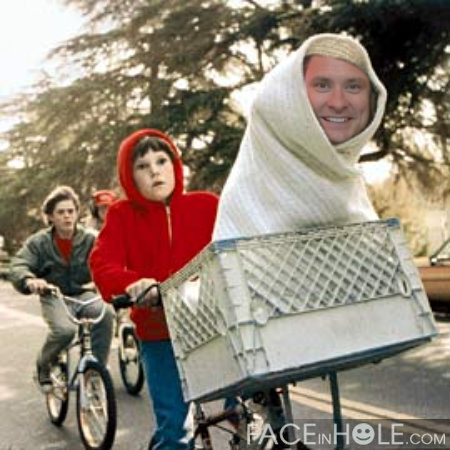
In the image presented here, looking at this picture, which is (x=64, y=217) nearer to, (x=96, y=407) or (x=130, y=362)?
(x=96, y=407)

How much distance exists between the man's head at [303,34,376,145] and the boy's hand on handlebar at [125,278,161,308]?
0.89 metres

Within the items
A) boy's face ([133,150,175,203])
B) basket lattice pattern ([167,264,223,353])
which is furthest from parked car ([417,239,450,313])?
basket lattice pattern ([167,264,223,353])

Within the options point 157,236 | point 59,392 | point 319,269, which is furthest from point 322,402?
point 319,269

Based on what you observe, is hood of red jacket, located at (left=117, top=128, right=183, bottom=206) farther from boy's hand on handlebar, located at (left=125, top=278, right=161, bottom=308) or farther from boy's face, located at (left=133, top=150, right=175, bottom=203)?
boy's hand on handlebar, located at (left=125, top=278, right=161, bottom=308)

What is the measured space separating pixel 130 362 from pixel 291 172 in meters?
5.28

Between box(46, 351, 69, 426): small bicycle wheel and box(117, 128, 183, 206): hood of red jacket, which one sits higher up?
box(117, 128, 183, 206): hood of red jacket

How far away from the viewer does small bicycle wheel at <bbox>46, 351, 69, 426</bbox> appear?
226 inches

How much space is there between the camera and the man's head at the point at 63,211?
5785mm

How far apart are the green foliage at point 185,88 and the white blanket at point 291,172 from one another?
11.9 metres

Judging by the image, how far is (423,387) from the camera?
6438 millimetres

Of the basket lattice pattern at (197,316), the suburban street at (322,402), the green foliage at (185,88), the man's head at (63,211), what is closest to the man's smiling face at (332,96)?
the basket lattice pattern at (197,316)

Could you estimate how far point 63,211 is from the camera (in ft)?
19.0

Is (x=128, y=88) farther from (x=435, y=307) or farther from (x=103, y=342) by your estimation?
(x=103, y=342)

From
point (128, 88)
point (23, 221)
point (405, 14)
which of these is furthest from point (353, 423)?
point (23, 221)
